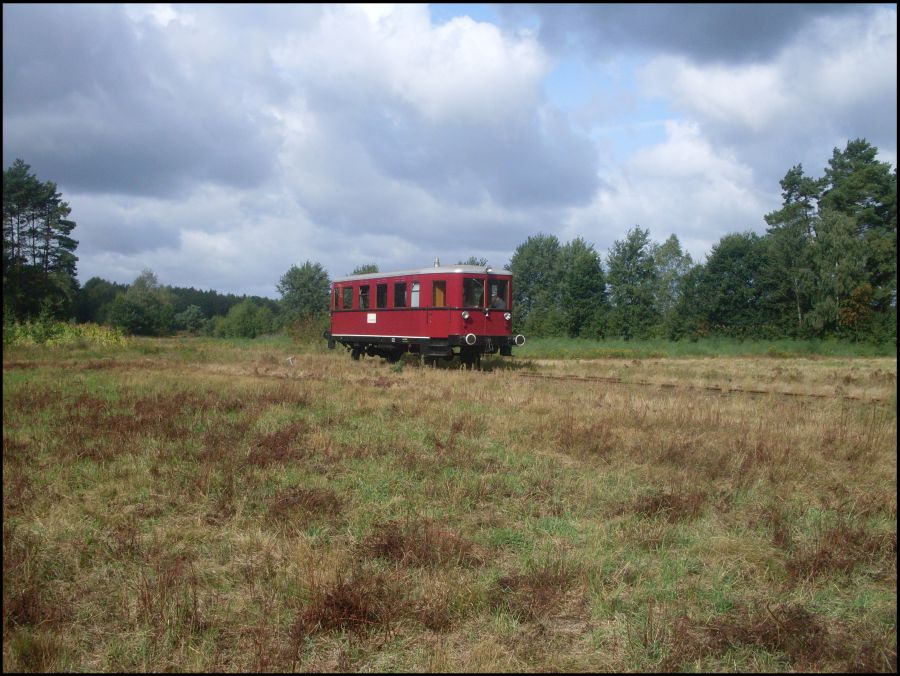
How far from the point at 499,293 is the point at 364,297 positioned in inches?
228

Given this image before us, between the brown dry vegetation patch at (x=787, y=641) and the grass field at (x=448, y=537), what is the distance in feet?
0.05

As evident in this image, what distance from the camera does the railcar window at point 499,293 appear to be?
19.8 meters

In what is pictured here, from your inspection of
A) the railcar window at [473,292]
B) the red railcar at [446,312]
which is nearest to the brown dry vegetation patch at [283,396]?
the red railcar at [446,312]

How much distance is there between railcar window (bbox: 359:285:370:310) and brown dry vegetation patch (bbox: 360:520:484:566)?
1853 centimetres

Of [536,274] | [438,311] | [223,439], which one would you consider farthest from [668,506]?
[536,274]

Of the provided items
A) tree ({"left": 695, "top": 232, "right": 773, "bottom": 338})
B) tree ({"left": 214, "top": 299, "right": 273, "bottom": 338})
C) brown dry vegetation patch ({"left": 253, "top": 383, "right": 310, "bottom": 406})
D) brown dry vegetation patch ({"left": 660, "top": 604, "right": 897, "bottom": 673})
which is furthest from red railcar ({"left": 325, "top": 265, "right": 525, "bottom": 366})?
tree ({"left": 214, "top": 299, "right": 273, "bottom": 338})

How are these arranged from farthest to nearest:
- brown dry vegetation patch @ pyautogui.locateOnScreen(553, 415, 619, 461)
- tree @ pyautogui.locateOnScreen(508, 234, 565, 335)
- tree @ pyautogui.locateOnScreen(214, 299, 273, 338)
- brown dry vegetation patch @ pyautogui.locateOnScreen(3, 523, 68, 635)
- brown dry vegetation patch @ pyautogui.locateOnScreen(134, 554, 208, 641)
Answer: tree @ pyautogui.locateOnScreen(508, 234, 565, 335)
tree @ pyautogui.locateOnScreen(214, 299, 273, 338)
brown dry vegetation patch @ pyautogui.locateOnScreen(553, 415, 619, 461)
brown dry vegetation patch @ pyautogui.locateOnScreen(3, 523, 68, 635)
brown dry vegetation patch @ pyautogui.locateOnScreen(134, 554, 208, 641)

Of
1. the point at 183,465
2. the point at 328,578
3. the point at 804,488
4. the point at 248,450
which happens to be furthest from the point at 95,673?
the point at 804,488

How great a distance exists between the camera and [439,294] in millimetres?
19531

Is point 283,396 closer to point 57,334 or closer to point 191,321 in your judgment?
point 57,334

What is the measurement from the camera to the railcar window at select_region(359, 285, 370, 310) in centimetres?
2333

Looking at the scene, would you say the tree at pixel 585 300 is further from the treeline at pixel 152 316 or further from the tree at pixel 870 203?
the treeline at pixel 152 316

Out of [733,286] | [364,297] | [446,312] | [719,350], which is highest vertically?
[733,286]

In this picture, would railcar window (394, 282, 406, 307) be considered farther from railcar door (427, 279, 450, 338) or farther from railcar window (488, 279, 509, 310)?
railcar window (488, 279, 509, 310)
